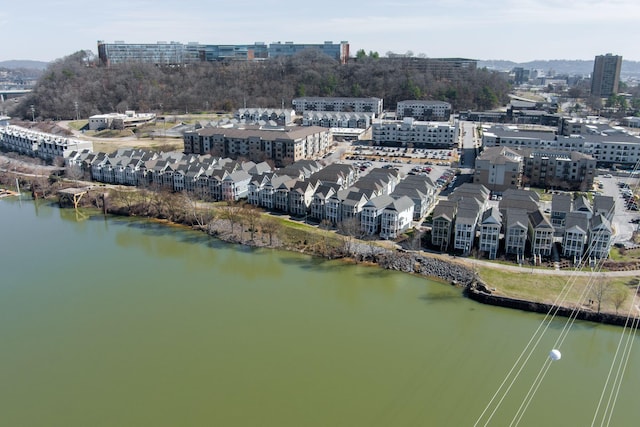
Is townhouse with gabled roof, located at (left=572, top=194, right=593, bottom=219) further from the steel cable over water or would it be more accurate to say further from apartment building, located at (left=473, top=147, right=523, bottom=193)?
apartment building, located at (left=473, top=147, right=523, bottom=193)

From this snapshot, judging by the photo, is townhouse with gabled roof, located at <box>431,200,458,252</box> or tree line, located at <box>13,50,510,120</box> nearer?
townhouse with gabled roof, located at <box>431,200,458,252</box>

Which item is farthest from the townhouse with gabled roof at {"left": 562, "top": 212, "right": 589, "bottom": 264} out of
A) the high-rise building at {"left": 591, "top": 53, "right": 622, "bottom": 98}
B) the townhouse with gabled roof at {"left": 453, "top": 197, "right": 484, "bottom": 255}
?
the high-rise building at {"left": 591, "top": 53, "right": 622, "bottom": 98}

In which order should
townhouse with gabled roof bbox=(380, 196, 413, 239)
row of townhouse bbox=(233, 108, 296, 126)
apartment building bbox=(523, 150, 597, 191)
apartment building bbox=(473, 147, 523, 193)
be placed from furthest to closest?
row of townhouse bbox=(233, 108, 296, 126), apartment building bbox=(523, 150, 597, 191), apartment building bbox=(473, 147, 523, 193), townhouse with gabled roof bbox=(380, 196, 413, 239)

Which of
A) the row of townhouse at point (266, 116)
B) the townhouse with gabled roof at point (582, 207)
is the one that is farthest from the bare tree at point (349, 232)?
the row of townhouse at point (266, 116)

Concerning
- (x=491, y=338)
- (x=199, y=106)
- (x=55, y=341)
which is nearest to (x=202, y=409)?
(x=55, y=341)

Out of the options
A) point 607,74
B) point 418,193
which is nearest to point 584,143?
point 418,193

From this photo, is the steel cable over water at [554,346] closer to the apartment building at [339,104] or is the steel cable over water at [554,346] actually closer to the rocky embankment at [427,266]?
the rocky embankment at [427,266]
